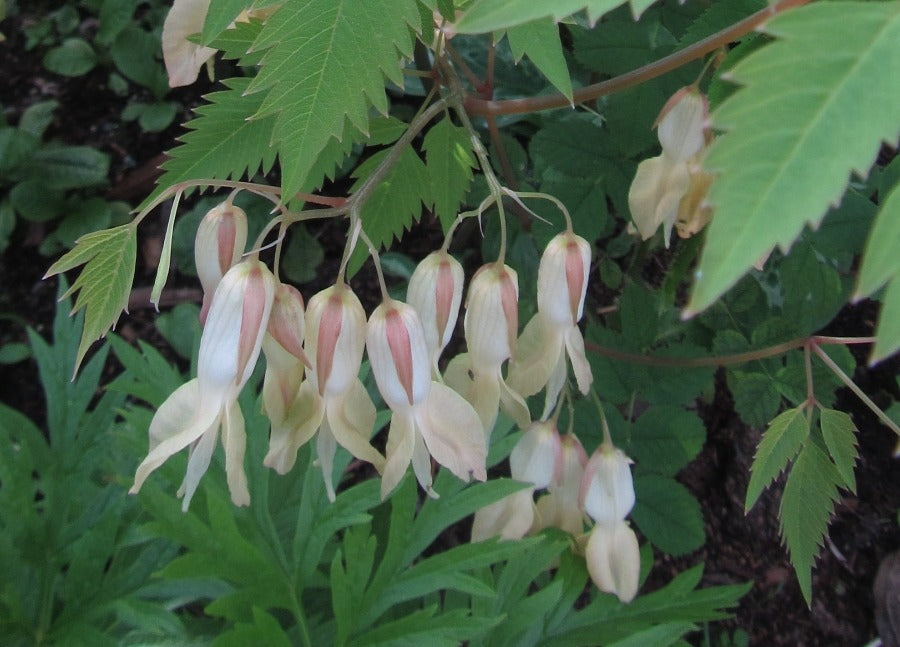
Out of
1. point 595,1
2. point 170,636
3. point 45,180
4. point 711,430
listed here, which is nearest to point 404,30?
point 595,1

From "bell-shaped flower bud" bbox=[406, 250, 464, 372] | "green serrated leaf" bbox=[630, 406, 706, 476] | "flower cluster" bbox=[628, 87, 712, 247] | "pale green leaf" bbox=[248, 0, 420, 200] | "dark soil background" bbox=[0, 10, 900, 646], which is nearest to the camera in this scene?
"pale green leaf" bbox=[248, 0, 420, 200]

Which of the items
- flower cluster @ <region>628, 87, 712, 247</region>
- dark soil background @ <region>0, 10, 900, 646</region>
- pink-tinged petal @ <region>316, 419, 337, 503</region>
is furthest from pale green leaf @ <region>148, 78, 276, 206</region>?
dark soil background @ <region>0, 10, 900, 646</region>

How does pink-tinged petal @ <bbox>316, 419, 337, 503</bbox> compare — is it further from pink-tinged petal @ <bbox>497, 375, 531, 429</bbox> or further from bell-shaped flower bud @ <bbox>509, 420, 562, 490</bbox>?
bell-shaped flower bud @ <bbox>509, 420, 562, 490</bbox>

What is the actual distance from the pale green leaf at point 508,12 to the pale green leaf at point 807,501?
0.58 metres

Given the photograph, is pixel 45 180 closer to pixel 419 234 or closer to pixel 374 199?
pixel 419 234

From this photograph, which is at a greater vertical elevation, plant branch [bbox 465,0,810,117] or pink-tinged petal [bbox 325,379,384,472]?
plant branch [bbox 465,0,810,117]

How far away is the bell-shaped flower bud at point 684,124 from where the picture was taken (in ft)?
2.39

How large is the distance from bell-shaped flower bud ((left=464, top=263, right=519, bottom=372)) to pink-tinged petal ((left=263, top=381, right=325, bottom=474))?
0.14 m

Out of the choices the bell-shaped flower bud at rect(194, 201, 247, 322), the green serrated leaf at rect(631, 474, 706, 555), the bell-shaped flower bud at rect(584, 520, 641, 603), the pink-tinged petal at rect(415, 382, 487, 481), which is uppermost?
the bell-shaped flower bud at rect(194, 201, 247, 322)

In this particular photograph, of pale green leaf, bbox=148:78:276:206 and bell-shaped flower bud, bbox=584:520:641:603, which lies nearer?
pale green leaf, bbox=148:78:276:206

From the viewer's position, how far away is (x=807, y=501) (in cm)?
78

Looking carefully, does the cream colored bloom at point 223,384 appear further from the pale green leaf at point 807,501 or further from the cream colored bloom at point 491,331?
the pale green leaf at point 807,501

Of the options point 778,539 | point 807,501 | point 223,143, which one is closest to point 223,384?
point 223,143

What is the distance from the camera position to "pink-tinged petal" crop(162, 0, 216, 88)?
737mm
